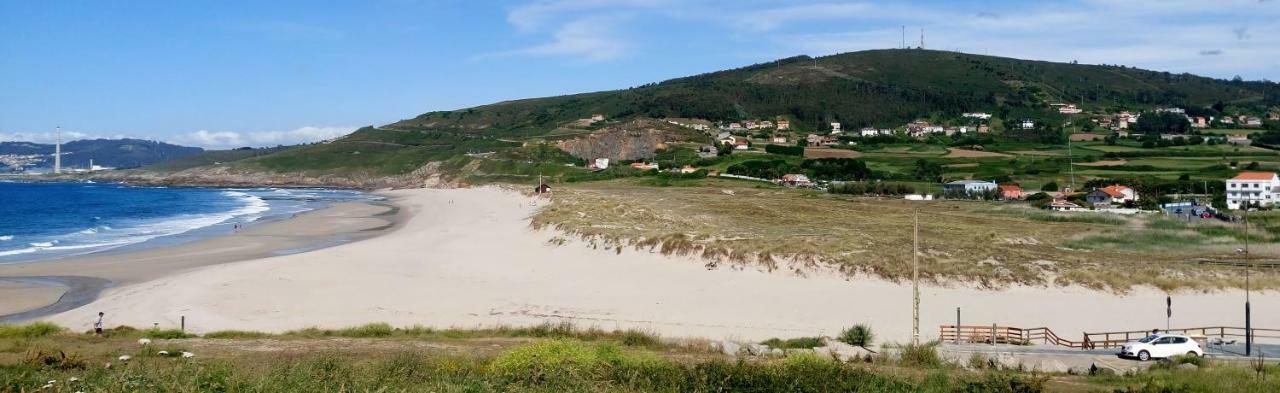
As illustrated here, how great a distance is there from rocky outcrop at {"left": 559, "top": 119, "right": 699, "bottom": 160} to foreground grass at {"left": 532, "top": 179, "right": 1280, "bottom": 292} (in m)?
61.7

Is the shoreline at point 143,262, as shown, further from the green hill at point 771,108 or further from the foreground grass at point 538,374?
the green hill at point 771,108

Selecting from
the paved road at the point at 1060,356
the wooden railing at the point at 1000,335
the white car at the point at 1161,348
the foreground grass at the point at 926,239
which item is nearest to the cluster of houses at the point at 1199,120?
the foreground grass at the point at 926,239

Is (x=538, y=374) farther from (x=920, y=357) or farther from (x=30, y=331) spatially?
(x=30, y=331)

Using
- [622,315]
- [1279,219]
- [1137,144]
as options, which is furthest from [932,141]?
[622,315]

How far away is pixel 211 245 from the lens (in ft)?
149

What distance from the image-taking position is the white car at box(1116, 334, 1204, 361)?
59.2 feet

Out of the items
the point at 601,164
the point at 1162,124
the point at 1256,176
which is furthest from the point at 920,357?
the point at 1162,124

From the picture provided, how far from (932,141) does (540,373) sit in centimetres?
12047

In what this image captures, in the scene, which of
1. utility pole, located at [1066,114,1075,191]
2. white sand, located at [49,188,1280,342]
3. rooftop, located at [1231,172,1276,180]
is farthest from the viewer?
utility pole, located at [1066,114,1075,191]

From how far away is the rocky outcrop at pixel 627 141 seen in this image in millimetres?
127500

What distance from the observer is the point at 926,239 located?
123 ft

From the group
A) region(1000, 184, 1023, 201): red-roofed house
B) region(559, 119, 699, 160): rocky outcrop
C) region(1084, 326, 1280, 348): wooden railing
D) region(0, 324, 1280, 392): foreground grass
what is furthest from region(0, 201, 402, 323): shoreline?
region(559, 119, 699, 160): rocky outcrop

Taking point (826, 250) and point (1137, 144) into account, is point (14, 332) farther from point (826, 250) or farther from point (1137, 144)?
point (1137, 144)

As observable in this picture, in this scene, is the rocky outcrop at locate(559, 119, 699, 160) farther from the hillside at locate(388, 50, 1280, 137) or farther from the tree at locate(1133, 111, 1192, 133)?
the tree at locate(1133, 111, 1192, 133)
